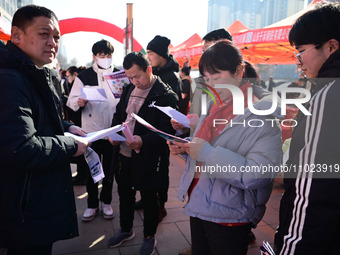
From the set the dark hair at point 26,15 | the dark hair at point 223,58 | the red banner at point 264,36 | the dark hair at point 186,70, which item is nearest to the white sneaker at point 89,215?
the dark hair at point 26,15

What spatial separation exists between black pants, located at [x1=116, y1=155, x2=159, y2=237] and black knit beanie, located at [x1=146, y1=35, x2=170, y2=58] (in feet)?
4.93

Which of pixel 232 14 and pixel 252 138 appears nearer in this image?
pixel 252 138

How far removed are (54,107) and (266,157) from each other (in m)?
1.22

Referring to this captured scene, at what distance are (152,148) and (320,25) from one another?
1623mm

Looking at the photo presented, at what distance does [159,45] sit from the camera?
3.30 m

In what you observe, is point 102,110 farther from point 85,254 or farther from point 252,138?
point 252,138

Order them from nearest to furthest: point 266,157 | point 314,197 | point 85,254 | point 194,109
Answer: point 314,197
point 266,157
point 85,254
point 194,109

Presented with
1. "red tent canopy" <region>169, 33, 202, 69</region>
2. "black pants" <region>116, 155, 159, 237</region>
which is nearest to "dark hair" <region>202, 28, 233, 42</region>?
"black pants" <region>116, 155, 159, 237</region>

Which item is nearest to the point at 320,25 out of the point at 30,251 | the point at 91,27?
the point at 30,251

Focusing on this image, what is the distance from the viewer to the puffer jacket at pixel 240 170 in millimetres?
1338

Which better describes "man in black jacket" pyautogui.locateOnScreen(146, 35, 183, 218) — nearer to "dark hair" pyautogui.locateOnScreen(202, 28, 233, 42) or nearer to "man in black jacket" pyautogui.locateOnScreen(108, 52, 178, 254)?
"dark hair" pyautogui.locateOnScreen(202, 28, 233, 42)

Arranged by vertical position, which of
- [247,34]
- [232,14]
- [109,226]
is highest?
[232,14]

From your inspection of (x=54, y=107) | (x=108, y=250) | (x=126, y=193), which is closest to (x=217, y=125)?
(x=54, y=107)

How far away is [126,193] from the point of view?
258 cm
